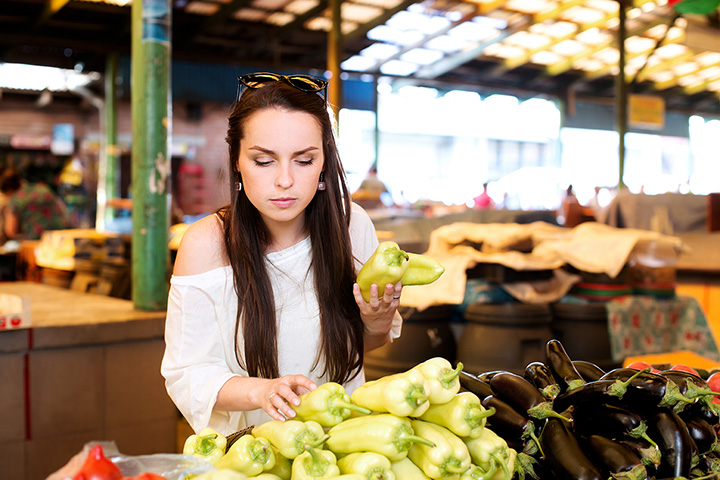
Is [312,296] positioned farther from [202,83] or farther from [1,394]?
[202,83]

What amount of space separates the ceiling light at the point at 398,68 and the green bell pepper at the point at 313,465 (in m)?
11.6

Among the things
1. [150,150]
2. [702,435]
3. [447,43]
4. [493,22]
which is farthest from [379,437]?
[447,43]

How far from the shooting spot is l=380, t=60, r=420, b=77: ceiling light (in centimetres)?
1239

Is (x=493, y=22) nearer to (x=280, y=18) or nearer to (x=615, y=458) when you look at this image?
(x=280, y=18)

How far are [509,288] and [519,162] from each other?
16.2m

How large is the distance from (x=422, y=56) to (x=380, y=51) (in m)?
0.94

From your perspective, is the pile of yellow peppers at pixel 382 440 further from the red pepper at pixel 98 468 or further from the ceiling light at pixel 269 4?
the ceiling light at pixel 269 4

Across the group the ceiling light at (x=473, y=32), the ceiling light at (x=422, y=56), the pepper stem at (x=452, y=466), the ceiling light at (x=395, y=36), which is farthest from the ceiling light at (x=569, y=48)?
the pepper stem at (x=452, y=466)

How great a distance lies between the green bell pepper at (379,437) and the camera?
1.09 meters

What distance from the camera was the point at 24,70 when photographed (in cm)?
1227

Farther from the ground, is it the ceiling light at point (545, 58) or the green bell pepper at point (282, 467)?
the ceiling light at point (545, 58)

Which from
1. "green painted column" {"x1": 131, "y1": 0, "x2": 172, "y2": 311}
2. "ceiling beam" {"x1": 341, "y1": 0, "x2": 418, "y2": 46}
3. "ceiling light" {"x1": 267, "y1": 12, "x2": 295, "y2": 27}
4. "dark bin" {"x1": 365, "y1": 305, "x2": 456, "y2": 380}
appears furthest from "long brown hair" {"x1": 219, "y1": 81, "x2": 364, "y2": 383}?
"ceiling light" {"x1": 267, "y1": 12, "x2": 295, "y2": 27}

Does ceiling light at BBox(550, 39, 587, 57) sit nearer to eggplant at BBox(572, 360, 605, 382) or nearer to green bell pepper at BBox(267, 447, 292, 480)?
eggplant at BBox(572, 360, 605, 382)

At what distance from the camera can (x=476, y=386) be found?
161 cm
